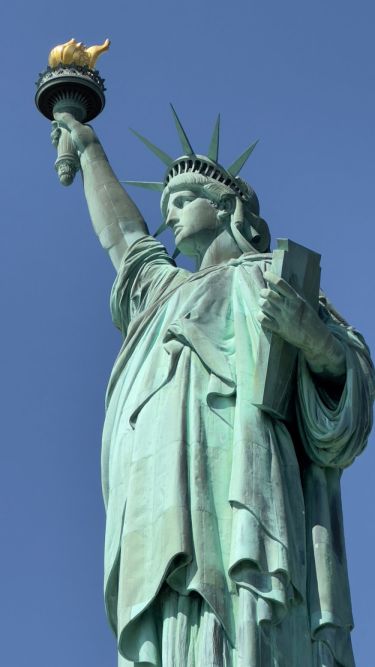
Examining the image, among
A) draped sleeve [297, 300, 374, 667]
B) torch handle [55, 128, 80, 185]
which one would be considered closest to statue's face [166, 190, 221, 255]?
draped sleeve [297, 300, 374, 667]

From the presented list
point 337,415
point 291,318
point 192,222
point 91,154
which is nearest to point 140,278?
point 192,222

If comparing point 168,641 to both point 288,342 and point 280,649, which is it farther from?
point 288,342

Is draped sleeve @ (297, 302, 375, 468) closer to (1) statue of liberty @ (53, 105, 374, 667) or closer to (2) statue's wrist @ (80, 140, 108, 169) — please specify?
(1) statue of liberty @ (53, 105, 374, 667)

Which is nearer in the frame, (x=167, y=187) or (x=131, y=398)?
(x=131, y=398)

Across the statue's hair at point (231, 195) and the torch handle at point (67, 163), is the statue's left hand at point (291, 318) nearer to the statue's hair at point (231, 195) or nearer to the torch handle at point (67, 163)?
the statue's hair at point (231, 195)

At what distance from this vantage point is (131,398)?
1734cm

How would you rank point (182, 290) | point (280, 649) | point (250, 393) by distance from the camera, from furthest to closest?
point (182, 290) < point (250, 393) < point (280, 649)

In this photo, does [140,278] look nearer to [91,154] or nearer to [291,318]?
[91,154]

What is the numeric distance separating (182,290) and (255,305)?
914mm

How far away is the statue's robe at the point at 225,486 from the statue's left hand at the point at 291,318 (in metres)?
0.25

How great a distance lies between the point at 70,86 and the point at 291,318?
4.87 m

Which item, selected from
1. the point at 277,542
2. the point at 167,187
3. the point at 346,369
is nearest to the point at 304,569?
the point at 277,542

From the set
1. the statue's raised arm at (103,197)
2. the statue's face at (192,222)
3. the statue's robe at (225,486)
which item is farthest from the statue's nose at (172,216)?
the statue's robe at (225,486)

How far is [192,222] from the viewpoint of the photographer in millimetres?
18375
